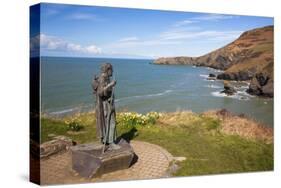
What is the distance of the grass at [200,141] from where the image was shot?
467 inches

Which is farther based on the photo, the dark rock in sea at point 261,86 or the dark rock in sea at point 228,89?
the dark rock in sea at point 261,86

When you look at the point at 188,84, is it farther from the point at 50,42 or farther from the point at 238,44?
the point at 50,42

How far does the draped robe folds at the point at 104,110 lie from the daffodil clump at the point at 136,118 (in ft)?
3.43

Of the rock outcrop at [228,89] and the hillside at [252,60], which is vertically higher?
the hillside at [252,60]

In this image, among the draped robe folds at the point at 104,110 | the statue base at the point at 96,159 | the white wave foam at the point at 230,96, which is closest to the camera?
the statue base at the point at 96,159

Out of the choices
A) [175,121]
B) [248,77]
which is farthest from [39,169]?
[248,77]

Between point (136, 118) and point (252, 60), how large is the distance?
345 centimetres

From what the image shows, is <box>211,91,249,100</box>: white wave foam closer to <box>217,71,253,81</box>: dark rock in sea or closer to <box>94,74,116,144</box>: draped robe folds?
<box>217,71,253,81</box>: dark rock in sea

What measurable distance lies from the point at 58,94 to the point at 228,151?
4.25m

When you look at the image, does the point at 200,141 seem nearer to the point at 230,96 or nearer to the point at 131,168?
the point at 230,96

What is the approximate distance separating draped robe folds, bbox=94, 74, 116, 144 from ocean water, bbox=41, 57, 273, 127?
59cm

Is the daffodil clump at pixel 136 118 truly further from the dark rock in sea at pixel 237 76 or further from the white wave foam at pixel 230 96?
the dark rock in sea at pixel 237 76

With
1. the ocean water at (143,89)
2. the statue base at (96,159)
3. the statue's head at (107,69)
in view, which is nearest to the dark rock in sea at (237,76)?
the ocean water at (143,89)

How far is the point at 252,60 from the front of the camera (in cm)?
1330
